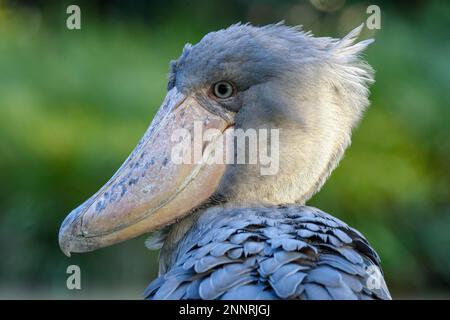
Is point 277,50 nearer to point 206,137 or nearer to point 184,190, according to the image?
point 206,137

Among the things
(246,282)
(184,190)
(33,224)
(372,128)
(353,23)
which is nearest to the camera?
(246,282)

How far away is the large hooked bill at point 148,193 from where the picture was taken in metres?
2.50

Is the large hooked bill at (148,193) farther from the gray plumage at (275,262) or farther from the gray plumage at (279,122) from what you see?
the gray plumage at (275,262)

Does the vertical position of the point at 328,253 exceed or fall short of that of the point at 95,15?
it falls short

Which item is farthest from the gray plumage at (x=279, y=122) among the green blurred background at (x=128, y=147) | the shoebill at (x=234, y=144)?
the green blurred background at (x=128, y=147)

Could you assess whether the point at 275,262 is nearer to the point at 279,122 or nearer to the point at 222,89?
the point at 279,122

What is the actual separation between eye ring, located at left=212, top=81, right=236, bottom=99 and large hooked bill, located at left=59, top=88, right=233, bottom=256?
7cm

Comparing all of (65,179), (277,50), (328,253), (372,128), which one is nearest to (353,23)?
(372,128)

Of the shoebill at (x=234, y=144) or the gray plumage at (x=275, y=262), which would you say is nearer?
the gray plumage at (x=275, y=262)

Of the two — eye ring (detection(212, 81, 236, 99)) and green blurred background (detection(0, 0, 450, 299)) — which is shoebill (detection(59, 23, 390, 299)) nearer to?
eye ring (detection(212, 81, 236, 99))

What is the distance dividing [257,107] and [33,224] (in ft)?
11.1

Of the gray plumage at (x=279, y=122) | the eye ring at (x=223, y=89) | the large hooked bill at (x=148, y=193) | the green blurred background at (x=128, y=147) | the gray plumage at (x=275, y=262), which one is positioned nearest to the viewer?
the gray plumage at (x=275, y=262)

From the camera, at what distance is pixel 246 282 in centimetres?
205

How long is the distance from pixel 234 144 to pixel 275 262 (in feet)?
2.02
